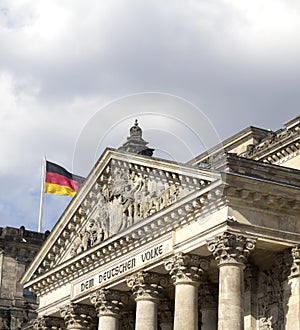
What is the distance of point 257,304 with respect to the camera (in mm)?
44719

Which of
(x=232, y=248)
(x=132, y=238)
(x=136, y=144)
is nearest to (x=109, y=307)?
(x=132, y=238)

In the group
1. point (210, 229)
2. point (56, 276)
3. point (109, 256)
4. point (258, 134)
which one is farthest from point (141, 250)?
point (258, 134)

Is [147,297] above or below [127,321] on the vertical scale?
below

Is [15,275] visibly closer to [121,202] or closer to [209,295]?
[121,202]

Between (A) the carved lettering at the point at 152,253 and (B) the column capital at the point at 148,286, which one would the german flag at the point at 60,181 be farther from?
(B) the column capital at the point at 148,286

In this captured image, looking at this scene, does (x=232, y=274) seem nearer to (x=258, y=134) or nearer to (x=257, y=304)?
(x=257, y=304)

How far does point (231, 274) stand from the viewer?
39906 mm

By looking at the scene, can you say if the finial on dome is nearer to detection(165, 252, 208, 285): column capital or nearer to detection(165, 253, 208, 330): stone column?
detection(165, 253, 208, 330): stone column

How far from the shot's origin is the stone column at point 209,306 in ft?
156

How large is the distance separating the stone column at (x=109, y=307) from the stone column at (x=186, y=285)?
7275 mm

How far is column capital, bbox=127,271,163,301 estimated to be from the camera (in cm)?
4619

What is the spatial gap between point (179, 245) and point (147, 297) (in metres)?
4.04

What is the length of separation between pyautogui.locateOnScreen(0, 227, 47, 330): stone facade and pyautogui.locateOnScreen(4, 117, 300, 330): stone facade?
2417cm

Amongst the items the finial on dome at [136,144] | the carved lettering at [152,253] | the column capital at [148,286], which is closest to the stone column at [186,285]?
the carved lettering at [152,253]
